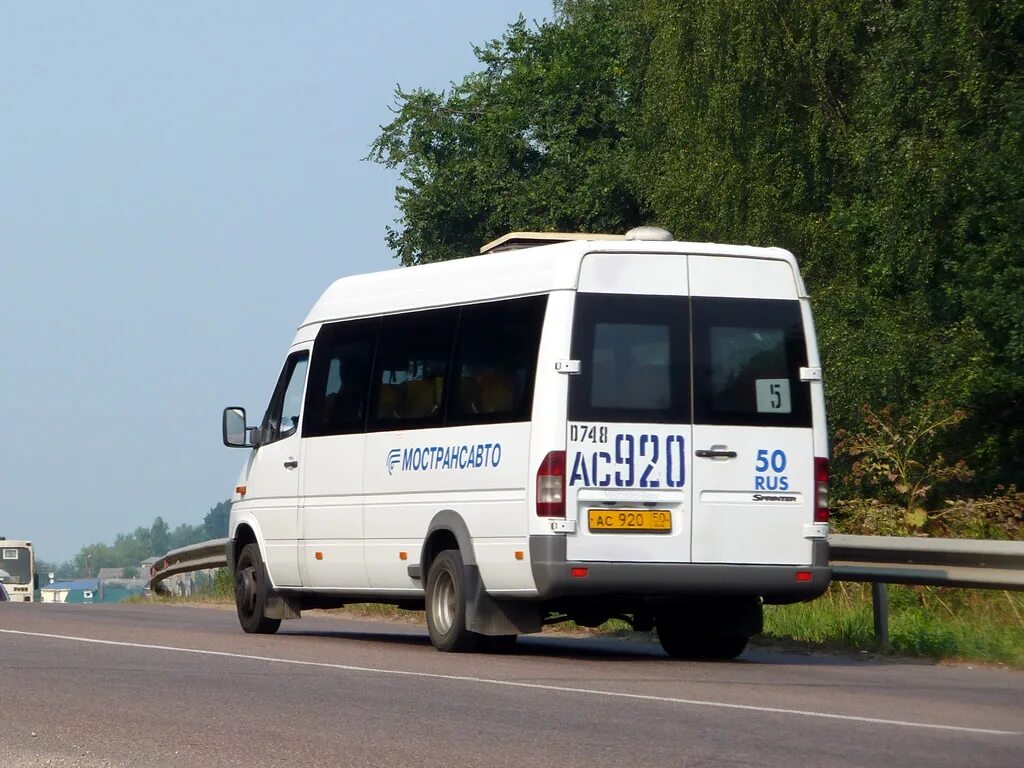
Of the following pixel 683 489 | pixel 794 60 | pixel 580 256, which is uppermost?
pixel 794 60


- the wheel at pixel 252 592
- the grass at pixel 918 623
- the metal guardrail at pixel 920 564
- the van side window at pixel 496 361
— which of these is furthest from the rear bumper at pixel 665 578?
the wheel at pixel 252 592

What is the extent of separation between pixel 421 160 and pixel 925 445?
2663 cm

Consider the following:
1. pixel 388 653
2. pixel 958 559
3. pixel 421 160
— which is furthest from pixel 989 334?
pixel 421 160

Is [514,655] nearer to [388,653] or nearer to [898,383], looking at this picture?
[388,653]

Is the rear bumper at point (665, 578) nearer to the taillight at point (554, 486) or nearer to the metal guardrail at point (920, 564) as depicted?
the taillight at point (554, 486)

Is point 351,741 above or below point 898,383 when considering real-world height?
below

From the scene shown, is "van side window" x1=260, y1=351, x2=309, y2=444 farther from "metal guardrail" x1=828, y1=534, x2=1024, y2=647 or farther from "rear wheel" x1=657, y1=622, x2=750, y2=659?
"metal guardrail" x1=828, y1=534, x2=1024, y2=647

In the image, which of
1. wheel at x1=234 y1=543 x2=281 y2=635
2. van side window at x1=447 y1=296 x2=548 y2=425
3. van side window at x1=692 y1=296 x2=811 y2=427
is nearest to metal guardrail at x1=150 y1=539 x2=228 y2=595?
wheel at x1=234 y1=543 x2=281 y2=635

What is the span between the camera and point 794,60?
33281mm

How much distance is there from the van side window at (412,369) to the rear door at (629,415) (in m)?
1.61

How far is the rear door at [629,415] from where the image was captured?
12891 millimetres

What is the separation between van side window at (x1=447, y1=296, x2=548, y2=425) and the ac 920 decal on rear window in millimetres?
496

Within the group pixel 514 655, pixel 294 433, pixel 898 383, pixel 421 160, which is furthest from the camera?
pixel 421 160

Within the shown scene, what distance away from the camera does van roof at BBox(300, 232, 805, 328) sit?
13.3 metres
